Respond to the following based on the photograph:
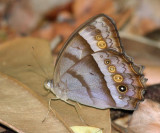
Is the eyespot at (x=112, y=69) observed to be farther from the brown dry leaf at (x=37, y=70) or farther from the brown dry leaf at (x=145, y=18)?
the brown dry leaf at (x=145, y=18)

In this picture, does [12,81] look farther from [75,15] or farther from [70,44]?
[75,15]

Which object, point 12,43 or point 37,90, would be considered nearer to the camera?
point 37,90

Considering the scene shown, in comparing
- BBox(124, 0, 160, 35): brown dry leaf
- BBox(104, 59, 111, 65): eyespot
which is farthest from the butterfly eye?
BBox(124, 0, 160, 35): brown dry leaf

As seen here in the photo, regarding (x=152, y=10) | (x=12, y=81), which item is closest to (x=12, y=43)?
(x=12, y=81)

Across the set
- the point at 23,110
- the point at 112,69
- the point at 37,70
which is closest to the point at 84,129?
the point at 23,110

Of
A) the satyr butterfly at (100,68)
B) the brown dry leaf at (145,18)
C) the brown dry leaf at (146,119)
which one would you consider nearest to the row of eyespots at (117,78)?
the satyr butterfly at (100,68)

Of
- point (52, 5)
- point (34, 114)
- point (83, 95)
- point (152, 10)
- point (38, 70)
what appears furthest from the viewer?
point (52, 5)

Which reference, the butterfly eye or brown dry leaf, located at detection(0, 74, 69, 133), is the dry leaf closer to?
brown dry leaf, located at detection(0, 74, 69, 133)
